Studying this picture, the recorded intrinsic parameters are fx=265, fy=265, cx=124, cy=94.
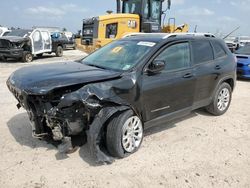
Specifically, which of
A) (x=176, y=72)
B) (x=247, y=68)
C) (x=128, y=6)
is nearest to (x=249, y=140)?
(x=176, y=72)

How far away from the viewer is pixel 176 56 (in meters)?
4.64

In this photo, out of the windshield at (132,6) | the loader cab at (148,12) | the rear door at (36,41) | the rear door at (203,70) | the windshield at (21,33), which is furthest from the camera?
the rear door at (36,41)

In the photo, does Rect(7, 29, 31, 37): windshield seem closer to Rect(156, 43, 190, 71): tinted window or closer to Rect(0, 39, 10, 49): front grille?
Rect(0, 39, 10, 49): front grille

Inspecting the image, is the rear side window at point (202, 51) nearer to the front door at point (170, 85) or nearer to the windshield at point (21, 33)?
the front door at point (170, 85)

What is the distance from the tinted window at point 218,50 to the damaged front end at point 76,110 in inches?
110

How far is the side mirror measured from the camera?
4098mm

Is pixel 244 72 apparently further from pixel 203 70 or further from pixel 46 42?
pixel 46 42

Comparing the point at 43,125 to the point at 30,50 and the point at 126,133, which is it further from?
the point at 30,50

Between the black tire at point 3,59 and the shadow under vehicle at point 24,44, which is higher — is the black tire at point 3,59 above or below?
below

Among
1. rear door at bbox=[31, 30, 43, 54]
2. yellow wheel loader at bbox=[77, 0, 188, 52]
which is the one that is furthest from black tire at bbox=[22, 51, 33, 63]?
yellow wheel loader at bbox=[77, 0, 188, 52]

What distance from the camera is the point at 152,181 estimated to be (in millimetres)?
3371

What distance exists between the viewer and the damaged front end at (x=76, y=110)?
349 cm

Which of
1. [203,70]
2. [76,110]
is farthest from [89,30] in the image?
[76,110]

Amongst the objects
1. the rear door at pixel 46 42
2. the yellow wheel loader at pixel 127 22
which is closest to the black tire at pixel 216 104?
the yellow wheel loader at pixel 127 22
